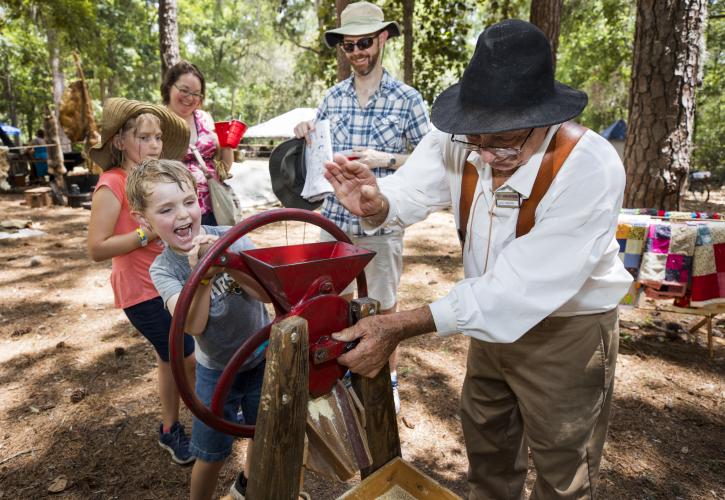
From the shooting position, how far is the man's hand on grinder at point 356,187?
5.50 ft

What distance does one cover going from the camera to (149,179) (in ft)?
5.27

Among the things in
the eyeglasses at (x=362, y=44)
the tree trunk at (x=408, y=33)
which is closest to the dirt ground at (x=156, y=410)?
the eyeglasses at (x=362, y=44)

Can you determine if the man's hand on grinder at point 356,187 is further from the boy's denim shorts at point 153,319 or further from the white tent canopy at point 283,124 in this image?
the white tent canopy at point 283,124

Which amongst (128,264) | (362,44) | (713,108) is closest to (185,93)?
(362,44)

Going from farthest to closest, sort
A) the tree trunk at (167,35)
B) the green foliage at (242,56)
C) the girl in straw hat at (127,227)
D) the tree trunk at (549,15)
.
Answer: the green foliage at (242,56) < the tree trunk at (167,35) < the tree trunk at (549,15) < the girl in straw hat at (127,227)

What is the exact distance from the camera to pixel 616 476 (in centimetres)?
243

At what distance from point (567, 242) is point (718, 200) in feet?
50.9

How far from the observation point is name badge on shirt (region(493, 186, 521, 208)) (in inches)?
56.1

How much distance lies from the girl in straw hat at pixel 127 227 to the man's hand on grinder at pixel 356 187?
96cm

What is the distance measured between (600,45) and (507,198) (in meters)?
17.7

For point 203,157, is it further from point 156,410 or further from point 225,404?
point 225,404

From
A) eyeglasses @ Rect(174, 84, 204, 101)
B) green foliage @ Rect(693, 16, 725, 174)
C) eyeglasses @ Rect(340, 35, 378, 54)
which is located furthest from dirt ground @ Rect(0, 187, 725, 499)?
green foliage @ Rect(693, 16, 725, 174)

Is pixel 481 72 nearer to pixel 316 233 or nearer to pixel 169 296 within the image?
pixel 169 296

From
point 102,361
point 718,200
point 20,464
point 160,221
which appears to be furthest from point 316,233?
point 718,200
